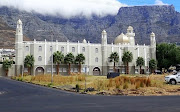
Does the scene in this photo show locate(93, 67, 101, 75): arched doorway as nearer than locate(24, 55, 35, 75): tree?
No

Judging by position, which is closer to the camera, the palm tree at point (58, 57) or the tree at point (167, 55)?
the palm tree at point (58, 57)

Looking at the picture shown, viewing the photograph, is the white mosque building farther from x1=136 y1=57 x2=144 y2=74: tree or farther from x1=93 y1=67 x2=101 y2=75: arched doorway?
x1=136 y1=57 x2=144 y2=74: tree

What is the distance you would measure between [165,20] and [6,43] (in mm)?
112332

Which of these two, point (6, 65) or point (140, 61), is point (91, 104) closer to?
point (6, 65)

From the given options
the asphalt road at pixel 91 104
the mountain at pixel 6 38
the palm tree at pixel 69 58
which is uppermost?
the mountain at pixel 6 38

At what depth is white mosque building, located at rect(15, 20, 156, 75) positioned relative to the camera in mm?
78438

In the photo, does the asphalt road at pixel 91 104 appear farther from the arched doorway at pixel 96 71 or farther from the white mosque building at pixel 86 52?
the arched doorway at pixel 96 71

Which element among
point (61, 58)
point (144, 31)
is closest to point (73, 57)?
point (61, 58)

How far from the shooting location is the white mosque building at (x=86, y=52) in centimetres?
7844

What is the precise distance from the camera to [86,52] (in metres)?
84.6

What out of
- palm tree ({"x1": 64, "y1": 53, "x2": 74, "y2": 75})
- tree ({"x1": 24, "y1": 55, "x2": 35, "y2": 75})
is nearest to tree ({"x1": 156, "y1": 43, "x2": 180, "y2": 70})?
palm tree ({"x1": 64, "y1": 53, "x2": 74, "y2": 75})

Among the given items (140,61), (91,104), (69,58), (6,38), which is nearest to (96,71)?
Result: (69,58)

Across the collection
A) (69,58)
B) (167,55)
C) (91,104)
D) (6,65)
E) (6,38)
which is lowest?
(91,104)

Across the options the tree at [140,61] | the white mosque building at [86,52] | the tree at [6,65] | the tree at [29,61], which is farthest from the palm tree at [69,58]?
the tree at [140,61]
